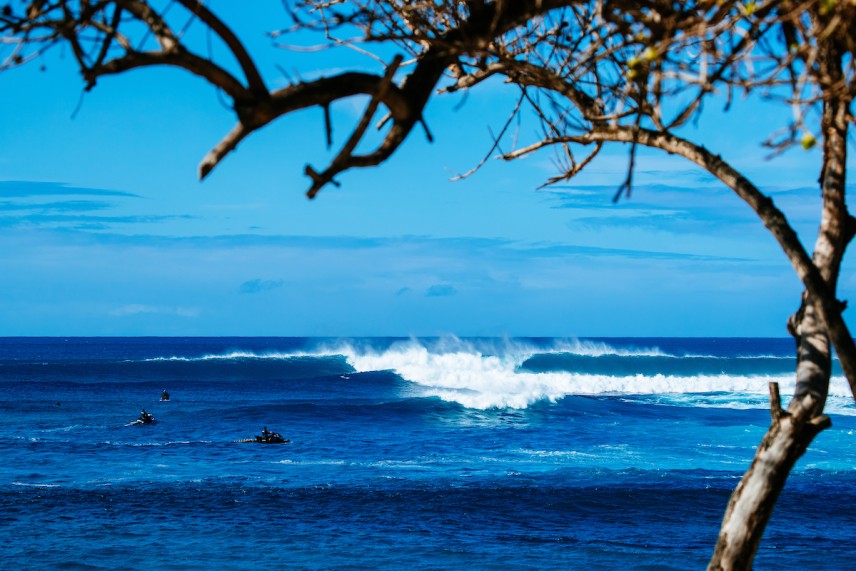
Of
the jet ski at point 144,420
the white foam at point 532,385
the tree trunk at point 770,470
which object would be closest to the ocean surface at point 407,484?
the jet ski at point 144,420

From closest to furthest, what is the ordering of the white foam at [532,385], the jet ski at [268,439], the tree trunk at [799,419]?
the tree trunk at [799,419], the jet ski at [268,439], the white foam at [532,385]

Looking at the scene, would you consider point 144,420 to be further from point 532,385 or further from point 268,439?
point 532,385

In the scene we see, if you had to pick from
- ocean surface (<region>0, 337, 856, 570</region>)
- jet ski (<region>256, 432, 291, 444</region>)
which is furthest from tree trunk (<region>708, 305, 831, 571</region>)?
jet ski (<region>256, 432, 291, 444</region>)

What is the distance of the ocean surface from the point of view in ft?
38.5

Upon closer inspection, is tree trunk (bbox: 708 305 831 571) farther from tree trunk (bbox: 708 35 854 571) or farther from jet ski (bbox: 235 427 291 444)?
jet ski (bbox: 235 427 291 444)

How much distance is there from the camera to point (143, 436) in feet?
78.4

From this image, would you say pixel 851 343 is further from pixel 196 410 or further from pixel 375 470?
pixel 196 410

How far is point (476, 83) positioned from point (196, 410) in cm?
2932

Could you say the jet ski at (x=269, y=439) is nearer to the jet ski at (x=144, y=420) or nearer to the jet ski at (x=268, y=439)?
the jet ski at (x=268, y=439)

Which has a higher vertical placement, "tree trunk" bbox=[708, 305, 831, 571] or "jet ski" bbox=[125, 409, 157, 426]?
"tree trunk" bbox=[708, 305, 831, 571]

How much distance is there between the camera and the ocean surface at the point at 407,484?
11.7m

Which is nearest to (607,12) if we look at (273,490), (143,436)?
(273,490)

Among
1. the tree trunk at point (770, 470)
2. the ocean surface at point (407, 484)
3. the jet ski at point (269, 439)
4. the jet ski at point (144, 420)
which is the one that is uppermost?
the tree trunk at point (770, 470)

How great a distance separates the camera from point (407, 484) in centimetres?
1627
